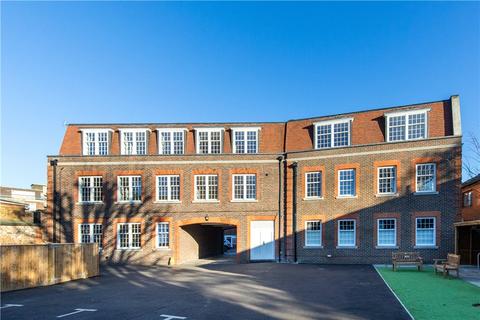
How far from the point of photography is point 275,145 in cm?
2641

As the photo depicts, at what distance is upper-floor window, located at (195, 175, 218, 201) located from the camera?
25891 mm

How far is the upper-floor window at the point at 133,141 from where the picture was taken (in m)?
27.1

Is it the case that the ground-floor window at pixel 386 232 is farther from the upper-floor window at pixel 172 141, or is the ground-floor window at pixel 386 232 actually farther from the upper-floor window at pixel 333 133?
the upper-floor window at pixel 172 141

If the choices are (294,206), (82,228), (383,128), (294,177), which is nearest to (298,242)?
(294,206)

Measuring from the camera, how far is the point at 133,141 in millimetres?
27141

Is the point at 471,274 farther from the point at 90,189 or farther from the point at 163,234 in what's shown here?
the point at 90,189

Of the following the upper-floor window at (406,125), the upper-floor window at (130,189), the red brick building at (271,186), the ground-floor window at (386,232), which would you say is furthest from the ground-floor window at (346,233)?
the upper-floor window at (130,189)

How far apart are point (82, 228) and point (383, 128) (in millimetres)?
22253

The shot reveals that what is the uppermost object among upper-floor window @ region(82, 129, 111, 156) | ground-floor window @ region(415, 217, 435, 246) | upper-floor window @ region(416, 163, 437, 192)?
upper-floor window @ region(82, 129, 111, 156)

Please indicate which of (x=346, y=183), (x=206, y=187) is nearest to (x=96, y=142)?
(x=206, y=187)

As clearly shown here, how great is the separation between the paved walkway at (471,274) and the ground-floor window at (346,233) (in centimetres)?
616

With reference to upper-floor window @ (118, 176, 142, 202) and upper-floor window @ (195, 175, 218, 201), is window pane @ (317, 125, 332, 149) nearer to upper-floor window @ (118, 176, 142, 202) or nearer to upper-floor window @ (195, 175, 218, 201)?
upper-floor window @ (195, 175, 218, 201)

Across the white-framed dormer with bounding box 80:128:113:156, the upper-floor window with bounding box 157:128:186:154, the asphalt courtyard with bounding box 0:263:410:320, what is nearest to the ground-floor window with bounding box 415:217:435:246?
the asphalt courtyard with bounding box 0:263:410:320

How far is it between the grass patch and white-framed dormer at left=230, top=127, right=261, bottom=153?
1251 centimetres
